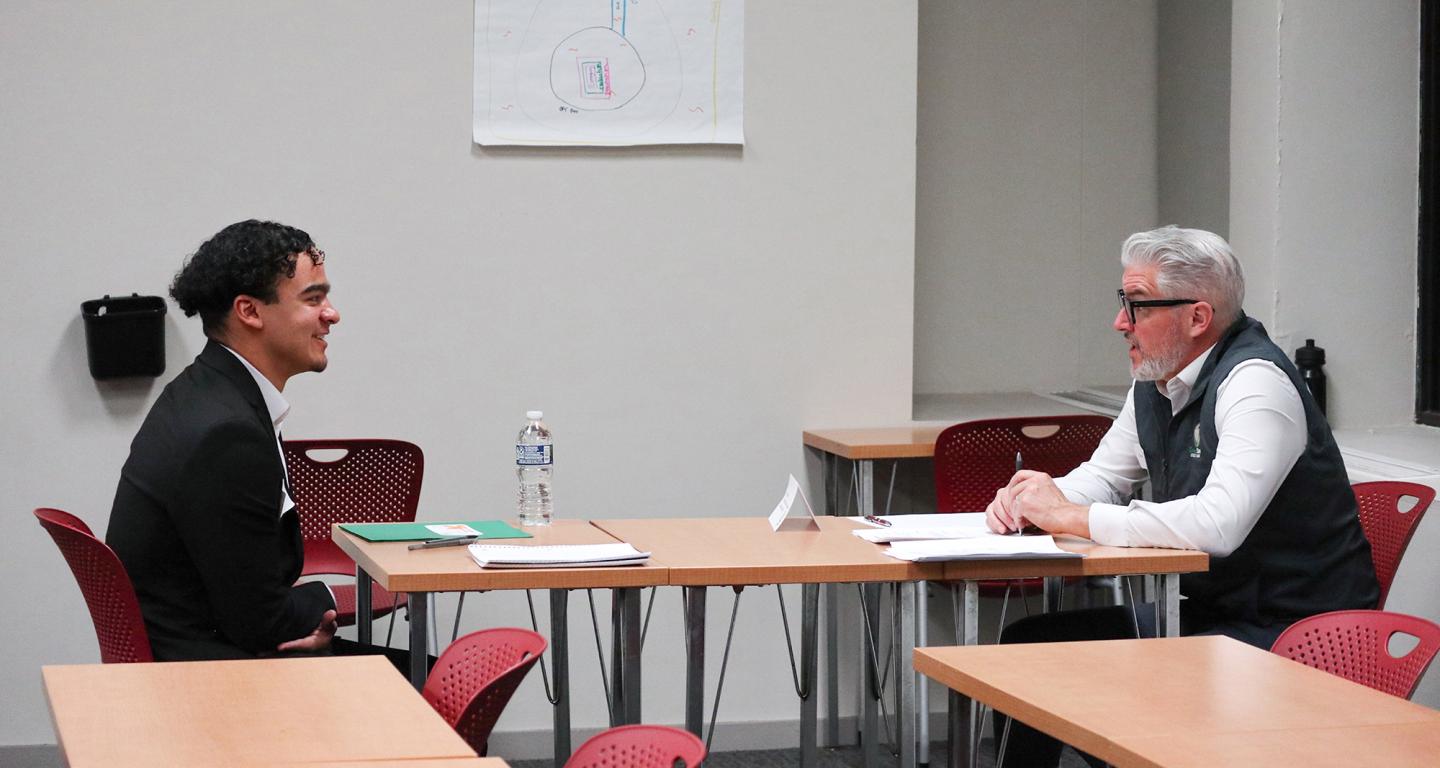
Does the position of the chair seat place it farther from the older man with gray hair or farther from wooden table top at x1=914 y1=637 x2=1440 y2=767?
wooden table top at x1=914 y1=637 x2=1440 y2=767

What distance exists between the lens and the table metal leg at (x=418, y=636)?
8.63ft

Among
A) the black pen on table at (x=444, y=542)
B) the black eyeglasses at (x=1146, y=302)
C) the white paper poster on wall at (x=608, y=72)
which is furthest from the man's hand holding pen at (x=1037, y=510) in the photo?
the white paper poster on wall at (x=608, y=72)

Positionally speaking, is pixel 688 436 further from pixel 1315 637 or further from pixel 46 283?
pixel 1315 637

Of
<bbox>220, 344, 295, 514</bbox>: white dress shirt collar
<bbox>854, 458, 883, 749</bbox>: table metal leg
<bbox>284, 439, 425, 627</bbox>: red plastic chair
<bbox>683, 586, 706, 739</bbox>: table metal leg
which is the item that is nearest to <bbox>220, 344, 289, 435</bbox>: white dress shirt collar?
<bbox>220, 344, 295, 514</bbox>: white dress shirt collar

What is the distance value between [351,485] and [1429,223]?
2987 millimetres

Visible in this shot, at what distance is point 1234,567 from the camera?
2945 millimetres

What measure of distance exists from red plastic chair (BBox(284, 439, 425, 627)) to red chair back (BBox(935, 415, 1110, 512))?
1336 millimetres

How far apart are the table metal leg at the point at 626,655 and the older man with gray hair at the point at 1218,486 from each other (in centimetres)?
70

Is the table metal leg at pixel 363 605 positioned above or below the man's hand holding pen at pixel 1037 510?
below

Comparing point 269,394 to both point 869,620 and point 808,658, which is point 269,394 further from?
point 869,620

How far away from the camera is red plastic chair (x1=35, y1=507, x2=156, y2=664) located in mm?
2354

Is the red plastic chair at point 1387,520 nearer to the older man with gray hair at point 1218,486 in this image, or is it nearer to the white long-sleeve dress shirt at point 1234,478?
the older man with gray hair at point 1218,486

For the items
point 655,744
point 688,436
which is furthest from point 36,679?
point 655,744

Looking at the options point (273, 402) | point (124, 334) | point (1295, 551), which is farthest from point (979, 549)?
point (124, 334)
